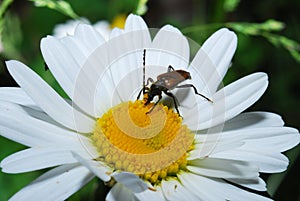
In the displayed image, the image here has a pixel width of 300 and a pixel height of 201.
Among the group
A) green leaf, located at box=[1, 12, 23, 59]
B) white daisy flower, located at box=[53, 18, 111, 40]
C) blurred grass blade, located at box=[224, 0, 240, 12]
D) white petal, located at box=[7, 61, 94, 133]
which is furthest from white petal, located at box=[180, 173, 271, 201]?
white daisy flower, located at box=[53, 18, 111, 40]

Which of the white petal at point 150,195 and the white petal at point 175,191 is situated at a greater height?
the white petal at point 150,195

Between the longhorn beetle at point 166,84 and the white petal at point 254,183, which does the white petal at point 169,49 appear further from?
the white petal at point 254,183

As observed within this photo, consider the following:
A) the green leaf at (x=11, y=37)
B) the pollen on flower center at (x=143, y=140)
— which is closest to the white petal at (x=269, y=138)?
the pollen on flower center at (x=143, y=140)

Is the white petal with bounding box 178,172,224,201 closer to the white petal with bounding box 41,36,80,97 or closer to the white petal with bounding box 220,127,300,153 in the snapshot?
the white petal with bounding box 220,127,300,153

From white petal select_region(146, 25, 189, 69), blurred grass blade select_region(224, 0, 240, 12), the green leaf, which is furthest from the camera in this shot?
the green leaf

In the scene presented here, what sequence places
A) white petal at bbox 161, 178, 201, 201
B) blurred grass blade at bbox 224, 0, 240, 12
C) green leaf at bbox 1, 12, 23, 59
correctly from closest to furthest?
white petal at bbox 161, 178, 201, 201
blurred grass blade at bbox 224, 0, 240, 12
green leaf at bbox 1, 12, 23, 59

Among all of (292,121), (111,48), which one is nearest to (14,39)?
(111,48)

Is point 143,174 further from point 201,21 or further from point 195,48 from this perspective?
point 201,21
